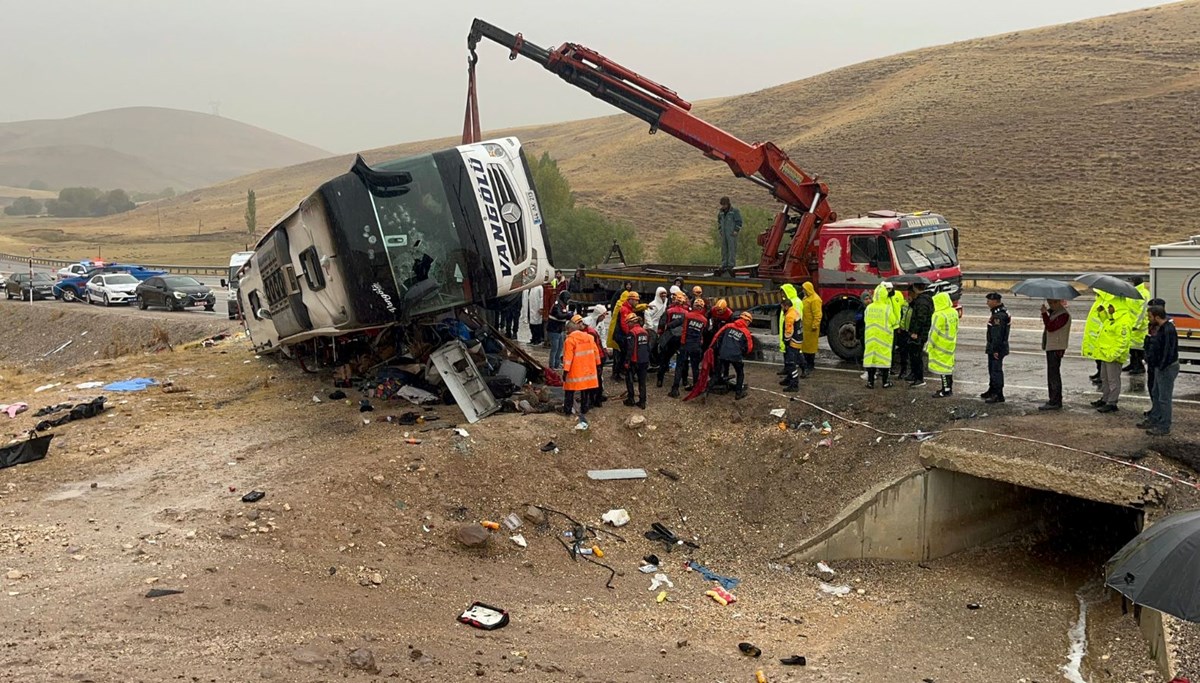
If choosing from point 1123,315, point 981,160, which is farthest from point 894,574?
Result: point 981,160

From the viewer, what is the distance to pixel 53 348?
2742 cm

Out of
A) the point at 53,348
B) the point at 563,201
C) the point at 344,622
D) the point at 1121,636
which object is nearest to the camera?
the point at 344,622

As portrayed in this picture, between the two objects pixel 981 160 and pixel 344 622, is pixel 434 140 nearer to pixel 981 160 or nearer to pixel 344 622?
pixel 981 160

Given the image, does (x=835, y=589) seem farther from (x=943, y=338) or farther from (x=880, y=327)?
(x=880, y=327)

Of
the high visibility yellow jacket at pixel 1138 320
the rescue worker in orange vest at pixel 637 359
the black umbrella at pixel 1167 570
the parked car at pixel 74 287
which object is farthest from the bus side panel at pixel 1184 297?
the parked car at pixel 74 287

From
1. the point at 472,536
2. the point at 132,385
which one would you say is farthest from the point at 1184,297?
the point at 132,385

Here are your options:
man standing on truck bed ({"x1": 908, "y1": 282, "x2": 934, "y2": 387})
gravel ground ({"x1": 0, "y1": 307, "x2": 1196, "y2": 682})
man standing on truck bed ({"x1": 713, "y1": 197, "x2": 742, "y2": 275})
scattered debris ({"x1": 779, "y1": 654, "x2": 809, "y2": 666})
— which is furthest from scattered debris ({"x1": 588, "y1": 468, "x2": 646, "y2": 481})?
man standing on truck bed ({"x1": 713, "y1": 197, "x2": 742, "y2": 275})

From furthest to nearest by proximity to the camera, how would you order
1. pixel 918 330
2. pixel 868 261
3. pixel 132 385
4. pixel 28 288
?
pixel 28 288
pixel 132 385
pixel 868 261
pixel 918 330

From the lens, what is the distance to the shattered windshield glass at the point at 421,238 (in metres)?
12.0

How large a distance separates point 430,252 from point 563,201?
3396cm

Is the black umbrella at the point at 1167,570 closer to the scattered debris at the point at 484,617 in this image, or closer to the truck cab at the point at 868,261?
the scattered debris at the point at 484,617

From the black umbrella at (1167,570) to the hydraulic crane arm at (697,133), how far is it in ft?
33.2

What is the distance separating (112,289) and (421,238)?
24.0m

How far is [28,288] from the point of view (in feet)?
117
